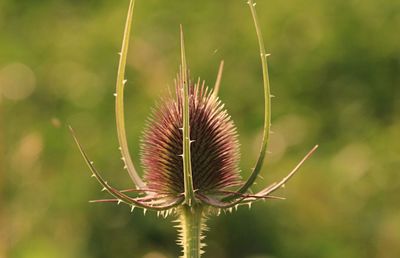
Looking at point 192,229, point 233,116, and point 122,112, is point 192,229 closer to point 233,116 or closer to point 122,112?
point 122,112

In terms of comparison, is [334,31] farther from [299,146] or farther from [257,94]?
[299,146]

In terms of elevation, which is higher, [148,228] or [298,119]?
[298,119]

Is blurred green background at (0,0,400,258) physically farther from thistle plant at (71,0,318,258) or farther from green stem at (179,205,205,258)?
green stem at (179,205,205,258)

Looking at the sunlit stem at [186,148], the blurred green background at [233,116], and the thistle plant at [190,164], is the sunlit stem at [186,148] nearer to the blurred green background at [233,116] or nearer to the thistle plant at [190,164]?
the thistle plant at [190,164]

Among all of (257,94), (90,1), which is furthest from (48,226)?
(90,1)

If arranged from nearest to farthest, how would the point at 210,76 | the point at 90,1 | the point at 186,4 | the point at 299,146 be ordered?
1. the point at 299,146
2. the point at 210,76
3. the point at 186,4
4. the point at 90,1

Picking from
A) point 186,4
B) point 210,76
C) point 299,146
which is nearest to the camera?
point 299,146

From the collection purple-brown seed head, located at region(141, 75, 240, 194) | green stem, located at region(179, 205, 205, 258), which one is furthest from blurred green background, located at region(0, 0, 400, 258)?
green stem, located at region(179, 205, 205, 258)

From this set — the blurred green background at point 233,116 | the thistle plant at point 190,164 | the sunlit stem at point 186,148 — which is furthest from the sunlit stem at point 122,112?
the blurred green background at point 233,116

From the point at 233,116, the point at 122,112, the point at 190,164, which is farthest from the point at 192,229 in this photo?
the point at 233,116
